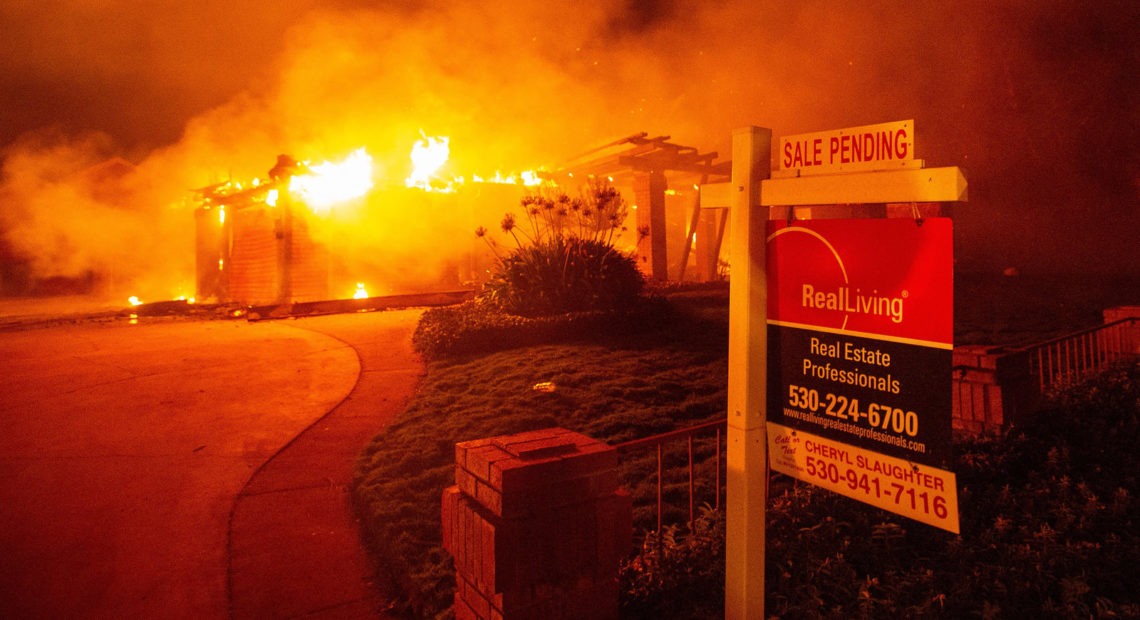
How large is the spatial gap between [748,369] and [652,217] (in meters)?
13.3

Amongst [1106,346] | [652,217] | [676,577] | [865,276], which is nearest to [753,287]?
[865,276]

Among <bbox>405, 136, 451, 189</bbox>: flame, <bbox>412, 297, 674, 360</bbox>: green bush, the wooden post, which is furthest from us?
<bbox>405, 136, 451, 189</bbox>: flame

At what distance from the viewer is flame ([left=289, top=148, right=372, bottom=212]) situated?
15688 millimetres

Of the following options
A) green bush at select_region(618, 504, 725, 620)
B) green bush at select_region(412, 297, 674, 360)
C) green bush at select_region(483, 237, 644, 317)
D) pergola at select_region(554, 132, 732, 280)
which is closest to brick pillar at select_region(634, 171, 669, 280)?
pergola at select_region(554, 132, 732, 280)

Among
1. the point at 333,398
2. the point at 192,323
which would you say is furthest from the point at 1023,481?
the point at 192,323

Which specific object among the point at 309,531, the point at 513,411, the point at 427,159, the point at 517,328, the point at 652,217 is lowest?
the point at 309,531

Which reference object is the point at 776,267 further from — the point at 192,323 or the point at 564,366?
the point at 192,323

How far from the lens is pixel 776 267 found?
7.64 feet

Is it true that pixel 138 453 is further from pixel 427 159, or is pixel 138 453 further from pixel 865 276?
pixel 427 159

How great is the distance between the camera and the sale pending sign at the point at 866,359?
1.95 m

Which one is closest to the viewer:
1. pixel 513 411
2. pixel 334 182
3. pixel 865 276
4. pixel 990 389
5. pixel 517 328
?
pixel 865 276

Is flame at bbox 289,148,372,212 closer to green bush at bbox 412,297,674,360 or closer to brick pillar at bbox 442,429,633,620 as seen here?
green bush at bbox 412,297,674,360

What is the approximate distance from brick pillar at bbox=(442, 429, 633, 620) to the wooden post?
0.48 metres

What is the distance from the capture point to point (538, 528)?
8.05ft
